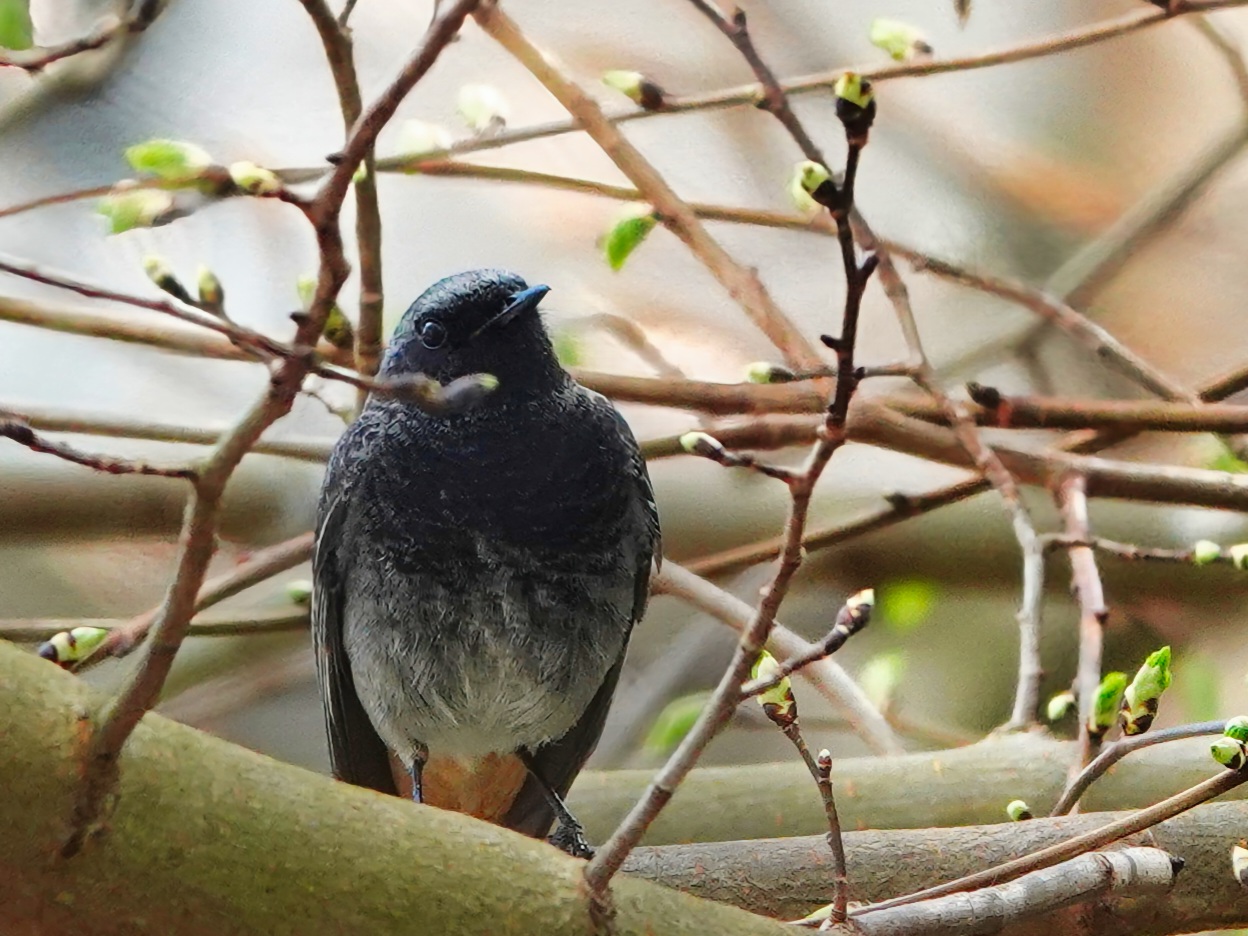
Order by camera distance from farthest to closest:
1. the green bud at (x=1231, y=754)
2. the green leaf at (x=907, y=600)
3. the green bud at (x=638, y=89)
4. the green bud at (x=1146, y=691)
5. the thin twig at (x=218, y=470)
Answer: the green leaf at (x=907, y=600) → the green bud at (x=638, y=89) → the green bud at (x=1146, y=691) → the green bud at (x=1231, y=754) → the thin twig at (x=218, y=470)

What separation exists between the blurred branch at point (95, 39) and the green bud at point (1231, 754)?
1.36m

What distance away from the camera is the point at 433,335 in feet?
5.50

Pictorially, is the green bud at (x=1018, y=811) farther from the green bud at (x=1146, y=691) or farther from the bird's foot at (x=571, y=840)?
the bird's foot at (x=571, y=840)

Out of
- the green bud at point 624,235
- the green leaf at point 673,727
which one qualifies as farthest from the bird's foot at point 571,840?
the green bud at point 624,235

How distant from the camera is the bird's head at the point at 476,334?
1660 mm

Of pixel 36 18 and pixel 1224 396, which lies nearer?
pixel 1224 396

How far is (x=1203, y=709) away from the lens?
83.5 inches

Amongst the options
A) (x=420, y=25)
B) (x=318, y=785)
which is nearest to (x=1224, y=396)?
(x=420, y=25)

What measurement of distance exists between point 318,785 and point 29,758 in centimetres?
20

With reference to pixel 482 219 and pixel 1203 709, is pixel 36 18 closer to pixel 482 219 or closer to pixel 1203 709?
pixel 482 219

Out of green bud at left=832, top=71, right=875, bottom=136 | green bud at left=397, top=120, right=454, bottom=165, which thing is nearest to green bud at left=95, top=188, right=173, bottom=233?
green bud at left=397, top=120, right=454, bottom=165

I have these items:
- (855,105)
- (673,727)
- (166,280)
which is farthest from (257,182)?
(673,727)

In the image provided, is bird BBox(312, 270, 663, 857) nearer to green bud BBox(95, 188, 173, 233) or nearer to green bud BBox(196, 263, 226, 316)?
green bud BBox(95, 188, 173, 233)

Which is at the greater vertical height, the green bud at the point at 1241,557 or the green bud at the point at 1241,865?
the green bud at the point at 1241,557
